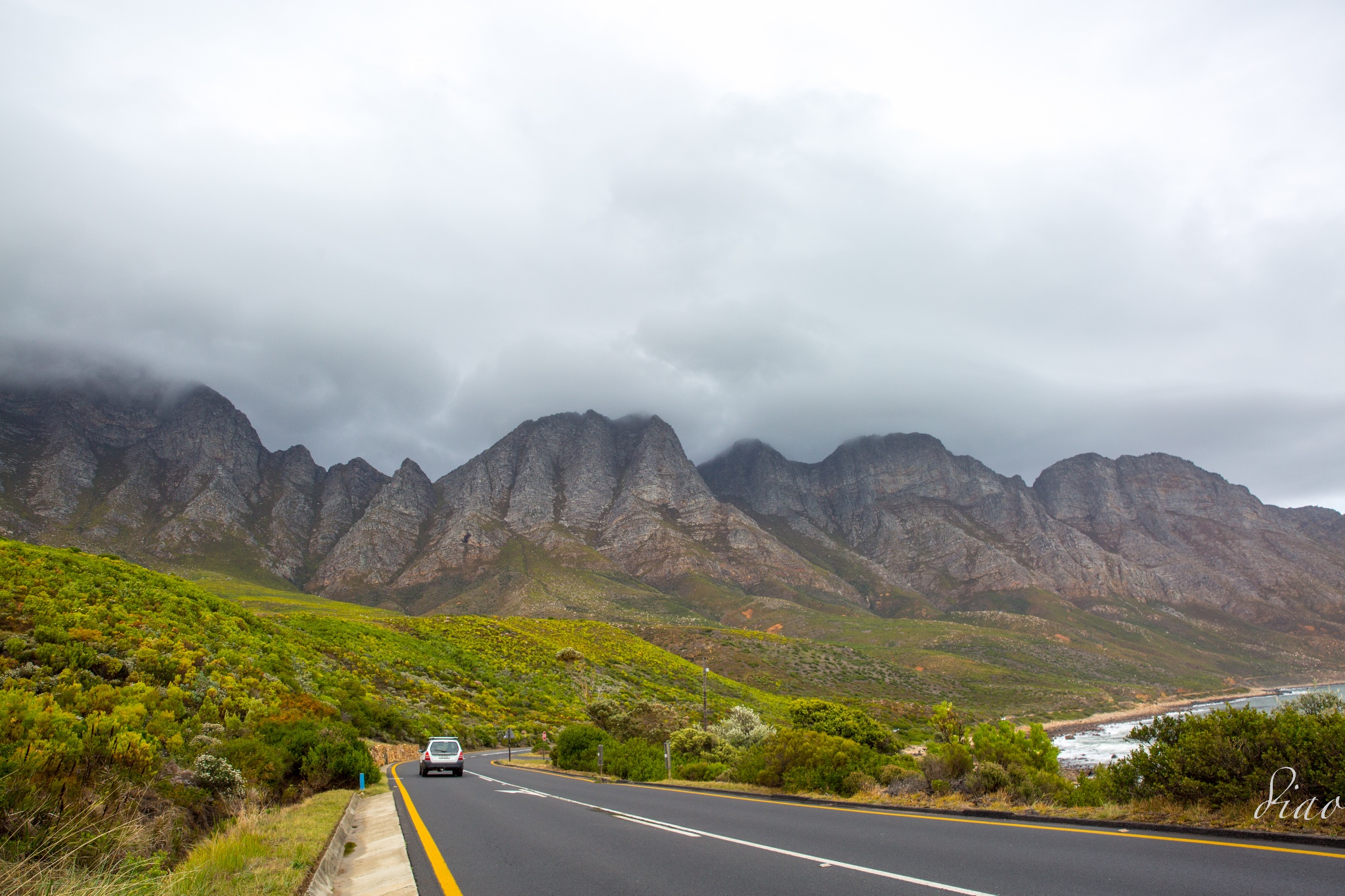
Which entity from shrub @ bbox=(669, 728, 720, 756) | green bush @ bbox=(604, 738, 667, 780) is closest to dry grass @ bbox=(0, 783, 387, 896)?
green bush @ bbox=(604, 738, 667, 780)

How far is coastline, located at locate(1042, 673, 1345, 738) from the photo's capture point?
270 ft

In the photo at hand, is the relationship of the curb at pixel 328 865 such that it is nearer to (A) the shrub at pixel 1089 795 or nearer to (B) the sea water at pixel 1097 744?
(A) the shrub at pixel 1089 795

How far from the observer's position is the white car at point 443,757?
2511 centimetres

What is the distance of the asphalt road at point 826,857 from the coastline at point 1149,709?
2471 inches

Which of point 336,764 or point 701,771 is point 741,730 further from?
point 336,764

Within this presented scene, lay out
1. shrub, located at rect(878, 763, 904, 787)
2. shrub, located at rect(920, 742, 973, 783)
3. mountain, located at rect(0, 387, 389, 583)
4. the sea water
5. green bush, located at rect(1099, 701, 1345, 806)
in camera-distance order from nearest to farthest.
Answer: green bush, located at rect(1099, 701, 1345, 806) → shrub, located at rect(920, 742, 973, 783) → shrub, located at rect(878, 763, 904, 787) → the sea water → mountain, located at rect(0, 387, 389, 583)

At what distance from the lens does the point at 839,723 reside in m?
24.6

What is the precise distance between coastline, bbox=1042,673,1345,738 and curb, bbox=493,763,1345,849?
5929 cm

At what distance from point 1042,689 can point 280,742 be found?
120 meters

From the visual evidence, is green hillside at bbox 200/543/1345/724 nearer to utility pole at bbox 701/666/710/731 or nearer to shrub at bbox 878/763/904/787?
utility pole at bbox 701/666/710/731

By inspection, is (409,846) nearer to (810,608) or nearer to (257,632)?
(257,632)

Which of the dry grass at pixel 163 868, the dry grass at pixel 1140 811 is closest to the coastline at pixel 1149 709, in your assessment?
the dry grass at pixel 1140 811

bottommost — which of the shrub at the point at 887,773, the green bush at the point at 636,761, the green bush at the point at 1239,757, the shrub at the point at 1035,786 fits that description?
the green bush at the point at 636,761

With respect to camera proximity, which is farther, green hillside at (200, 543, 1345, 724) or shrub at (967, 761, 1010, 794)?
green hillside at (200, 543, 1345, 724)
